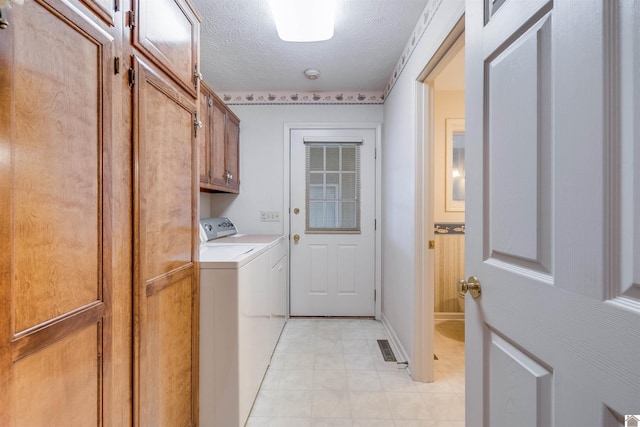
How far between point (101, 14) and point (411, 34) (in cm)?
186

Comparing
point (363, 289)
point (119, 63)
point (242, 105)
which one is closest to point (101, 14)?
point (119, 63)

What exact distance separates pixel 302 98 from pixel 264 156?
2.33 feet

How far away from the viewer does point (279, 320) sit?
2561mm

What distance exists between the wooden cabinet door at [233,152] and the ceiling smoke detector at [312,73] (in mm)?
780

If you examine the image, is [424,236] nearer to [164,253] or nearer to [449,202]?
[449,202]

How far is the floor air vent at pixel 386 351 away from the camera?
86.9 inches

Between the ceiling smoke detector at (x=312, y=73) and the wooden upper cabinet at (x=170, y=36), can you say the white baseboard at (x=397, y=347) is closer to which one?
the wooden upper cabinet at (x=170, y=36)

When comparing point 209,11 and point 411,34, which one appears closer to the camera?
point 209,11

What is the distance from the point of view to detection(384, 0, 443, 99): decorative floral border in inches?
64.9

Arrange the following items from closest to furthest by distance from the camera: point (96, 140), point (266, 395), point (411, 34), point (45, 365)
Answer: point (45, 365)
point (96, 140)
point (266, 395)
point (411, 34)

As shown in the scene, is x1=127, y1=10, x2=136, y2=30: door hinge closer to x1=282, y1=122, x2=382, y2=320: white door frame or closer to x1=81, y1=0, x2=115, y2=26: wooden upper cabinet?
x1=81, y1=0, x2=115, y2=26: wooden upper cabinet

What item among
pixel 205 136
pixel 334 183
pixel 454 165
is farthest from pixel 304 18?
pixel 454 165

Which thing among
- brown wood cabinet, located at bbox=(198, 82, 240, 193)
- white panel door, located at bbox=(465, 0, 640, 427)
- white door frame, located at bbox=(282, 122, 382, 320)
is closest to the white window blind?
white door frame, located at bbox=(282, 122, 382, 320)

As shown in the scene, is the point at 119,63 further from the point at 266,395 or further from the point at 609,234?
the point at 266,395
